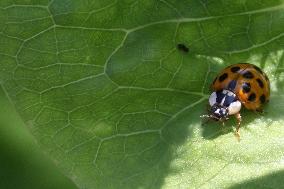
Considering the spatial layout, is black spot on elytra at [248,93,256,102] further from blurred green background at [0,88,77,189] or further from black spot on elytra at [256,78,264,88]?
blurred green background at [0,88,77,189]

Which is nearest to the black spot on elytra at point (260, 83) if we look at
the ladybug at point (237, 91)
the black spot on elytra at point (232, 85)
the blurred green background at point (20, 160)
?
the ladybug at point (237, 91)

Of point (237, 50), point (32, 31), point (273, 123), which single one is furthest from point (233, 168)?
point (32, 31)

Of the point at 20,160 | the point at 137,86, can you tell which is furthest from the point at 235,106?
the point at 20,160

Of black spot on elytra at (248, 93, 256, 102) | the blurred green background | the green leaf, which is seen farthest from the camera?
the blurred green background

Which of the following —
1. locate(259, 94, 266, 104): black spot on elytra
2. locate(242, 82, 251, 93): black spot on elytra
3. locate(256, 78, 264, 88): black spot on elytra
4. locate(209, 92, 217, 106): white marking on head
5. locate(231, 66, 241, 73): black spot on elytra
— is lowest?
locate(209, 92, 217, 106): white marking on head

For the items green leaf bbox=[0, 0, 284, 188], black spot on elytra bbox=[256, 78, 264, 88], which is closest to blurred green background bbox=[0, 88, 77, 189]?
green leaf bbox=[0, 0, 284, 188]

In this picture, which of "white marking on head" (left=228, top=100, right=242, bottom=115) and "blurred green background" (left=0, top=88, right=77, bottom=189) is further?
"blurred green background" (left=0, top=88, right=77, bottom=189)

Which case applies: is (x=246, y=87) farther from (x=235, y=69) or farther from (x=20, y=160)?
(x=20, y=160)

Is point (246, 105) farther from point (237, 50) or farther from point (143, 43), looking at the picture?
point (143, 43)
